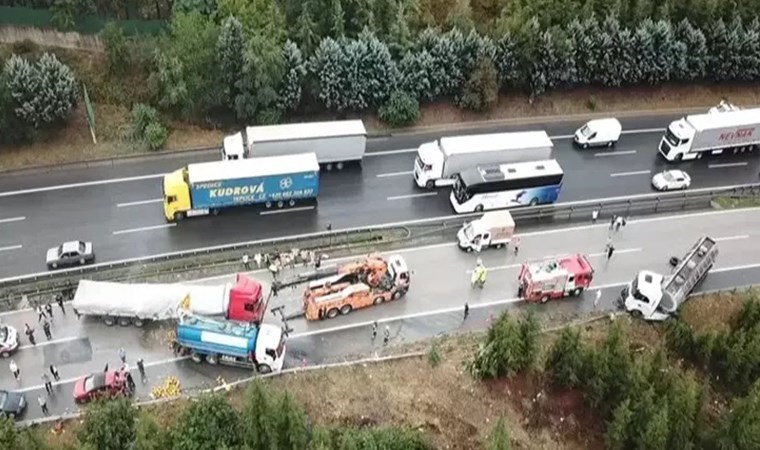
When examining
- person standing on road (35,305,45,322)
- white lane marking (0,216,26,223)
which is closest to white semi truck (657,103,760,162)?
person standing on road (35,305,45,322)

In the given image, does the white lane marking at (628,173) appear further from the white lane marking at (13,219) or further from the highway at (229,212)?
the white lane marking at (13,219)

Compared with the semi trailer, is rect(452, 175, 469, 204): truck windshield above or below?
below

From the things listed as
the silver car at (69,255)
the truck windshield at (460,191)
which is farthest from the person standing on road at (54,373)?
the truck windshield at (460,191)

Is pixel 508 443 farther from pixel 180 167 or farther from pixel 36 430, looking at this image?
pixel 180 167

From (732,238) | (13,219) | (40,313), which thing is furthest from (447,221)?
(13,219)

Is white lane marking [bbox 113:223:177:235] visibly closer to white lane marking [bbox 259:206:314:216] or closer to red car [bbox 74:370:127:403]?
white lane marking [bbox 259:206:314:216]

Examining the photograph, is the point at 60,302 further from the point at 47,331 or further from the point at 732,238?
the point at 732,238

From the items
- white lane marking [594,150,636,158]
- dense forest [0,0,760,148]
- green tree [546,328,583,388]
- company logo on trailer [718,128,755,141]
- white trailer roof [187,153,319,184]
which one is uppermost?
dense forest [0,0,760,148]
